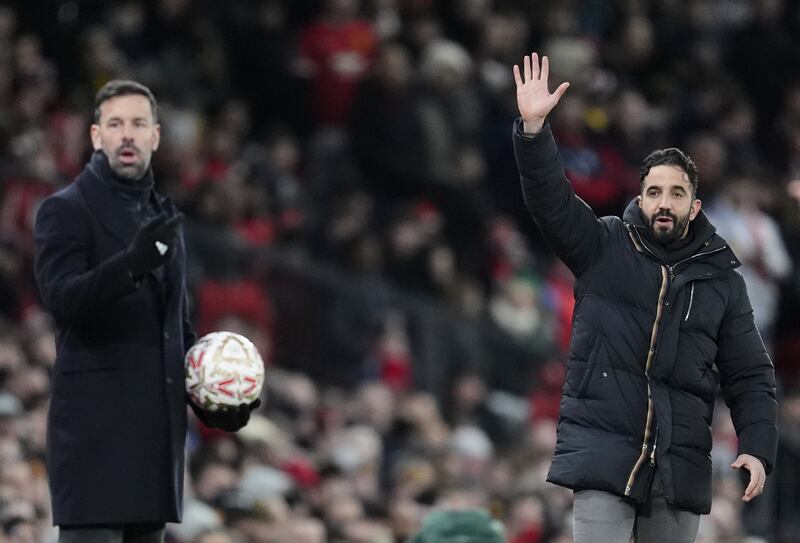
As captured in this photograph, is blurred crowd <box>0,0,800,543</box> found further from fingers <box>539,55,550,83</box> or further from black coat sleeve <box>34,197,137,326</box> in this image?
fingers <box>539,55,550,83</box>

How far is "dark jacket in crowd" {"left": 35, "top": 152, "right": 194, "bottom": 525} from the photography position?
689cm

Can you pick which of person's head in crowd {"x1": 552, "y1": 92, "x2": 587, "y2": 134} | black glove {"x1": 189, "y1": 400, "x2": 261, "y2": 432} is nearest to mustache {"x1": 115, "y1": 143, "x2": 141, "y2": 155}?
black glove {"x1": 189, "y1": 400, "x2": 261, "y2": 432}

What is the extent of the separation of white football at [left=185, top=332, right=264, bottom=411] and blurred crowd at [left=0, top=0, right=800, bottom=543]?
2719 millimetres

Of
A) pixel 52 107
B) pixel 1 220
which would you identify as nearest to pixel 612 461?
pixel 1 220

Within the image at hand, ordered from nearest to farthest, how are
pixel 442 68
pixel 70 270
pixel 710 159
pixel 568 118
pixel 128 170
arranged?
pixel 70 270 → pixel 128 170 → pixel 442 68 → pixel 568 118 → pixel 710 159

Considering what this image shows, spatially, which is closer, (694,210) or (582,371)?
(582,371)

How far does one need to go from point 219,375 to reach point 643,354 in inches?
59.8

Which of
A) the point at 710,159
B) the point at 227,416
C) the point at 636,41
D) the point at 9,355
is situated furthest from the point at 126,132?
the point at 636,41

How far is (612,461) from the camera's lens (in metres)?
6.89

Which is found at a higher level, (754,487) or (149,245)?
(149,245)

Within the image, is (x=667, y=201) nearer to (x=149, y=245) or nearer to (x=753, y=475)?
(x=753, y=475)

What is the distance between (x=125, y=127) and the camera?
280 inches

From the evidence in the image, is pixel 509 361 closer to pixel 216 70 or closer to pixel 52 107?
pixel 216 70

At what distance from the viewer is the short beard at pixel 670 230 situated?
713 cm
